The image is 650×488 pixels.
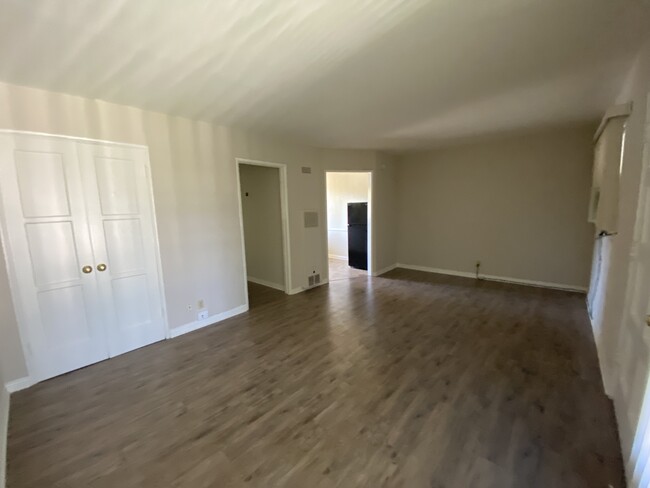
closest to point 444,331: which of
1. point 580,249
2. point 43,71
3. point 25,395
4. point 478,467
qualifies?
point 478,467

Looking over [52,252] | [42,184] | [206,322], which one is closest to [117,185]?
[42,184]

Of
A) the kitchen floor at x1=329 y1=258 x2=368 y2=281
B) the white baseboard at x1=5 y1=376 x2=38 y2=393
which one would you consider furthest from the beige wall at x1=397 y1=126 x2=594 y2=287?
the white baseboard at x1=5 y1=376 x2=38 y2=393

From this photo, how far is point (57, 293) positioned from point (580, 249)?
664 cm

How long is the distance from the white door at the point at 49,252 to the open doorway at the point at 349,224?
370 centimetres

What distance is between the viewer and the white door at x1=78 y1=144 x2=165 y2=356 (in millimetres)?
2707

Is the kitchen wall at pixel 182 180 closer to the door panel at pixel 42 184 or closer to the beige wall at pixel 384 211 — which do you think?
the door panel at pixel 42 184

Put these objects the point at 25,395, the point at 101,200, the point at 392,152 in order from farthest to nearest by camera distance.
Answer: the point at 392,152, the point at 101,200, the point at 25,395

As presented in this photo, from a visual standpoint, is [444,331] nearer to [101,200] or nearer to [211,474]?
[211,474]

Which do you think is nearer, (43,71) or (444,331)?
(43,71)

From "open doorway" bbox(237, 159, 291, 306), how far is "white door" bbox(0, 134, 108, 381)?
206 cm

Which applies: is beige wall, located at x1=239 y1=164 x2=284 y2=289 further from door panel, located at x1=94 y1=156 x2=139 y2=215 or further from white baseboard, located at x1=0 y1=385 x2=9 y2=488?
white baseboard, located at x1=0 y1=385 x2=9 y2=488

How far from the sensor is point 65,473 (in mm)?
1652

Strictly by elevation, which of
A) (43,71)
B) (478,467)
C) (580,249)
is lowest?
(478,467)

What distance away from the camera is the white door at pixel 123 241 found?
2.71 m
